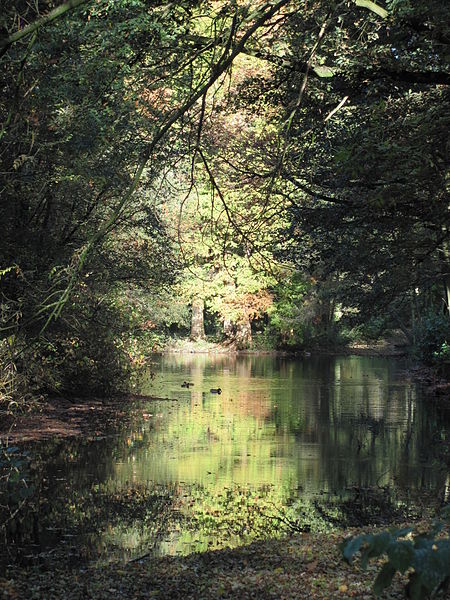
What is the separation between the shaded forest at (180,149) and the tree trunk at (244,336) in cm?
2288

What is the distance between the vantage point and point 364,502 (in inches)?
398

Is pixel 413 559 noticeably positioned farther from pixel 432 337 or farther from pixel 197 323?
pixel 197 323

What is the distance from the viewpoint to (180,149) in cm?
1251

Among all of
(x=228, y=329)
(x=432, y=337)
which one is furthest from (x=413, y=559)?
(x=228, y=329)

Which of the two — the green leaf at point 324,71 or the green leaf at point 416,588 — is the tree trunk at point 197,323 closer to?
the green leaf at point 324,71

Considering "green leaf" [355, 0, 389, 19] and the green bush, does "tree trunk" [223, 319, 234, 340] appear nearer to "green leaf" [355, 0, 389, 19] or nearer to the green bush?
the green bush

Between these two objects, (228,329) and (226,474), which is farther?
(228,329)

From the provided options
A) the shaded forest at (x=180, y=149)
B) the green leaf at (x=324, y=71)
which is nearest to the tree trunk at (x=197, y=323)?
the shaded forest at (x=180, y=149)

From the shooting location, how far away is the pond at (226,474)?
8.68m

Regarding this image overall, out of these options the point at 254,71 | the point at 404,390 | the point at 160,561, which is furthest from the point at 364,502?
the point at 404,390

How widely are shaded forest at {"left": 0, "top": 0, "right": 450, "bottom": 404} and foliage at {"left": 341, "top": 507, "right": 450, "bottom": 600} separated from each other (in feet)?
8.02

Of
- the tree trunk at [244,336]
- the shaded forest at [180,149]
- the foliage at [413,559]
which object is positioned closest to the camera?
the foliage at [413,559]

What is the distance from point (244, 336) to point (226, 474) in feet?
110

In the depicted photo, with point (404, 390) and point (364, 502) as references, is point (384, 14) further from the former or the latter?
point (404, 390)
